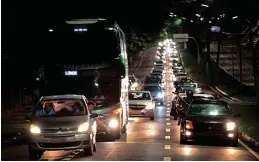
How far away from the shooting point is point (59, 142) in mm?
16453

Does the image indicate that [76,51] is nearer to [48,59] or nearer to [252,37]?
[48,59]

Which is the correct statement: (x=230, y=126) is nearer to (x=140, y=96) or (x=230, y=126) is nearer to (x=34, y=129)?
(x=34, y=129)

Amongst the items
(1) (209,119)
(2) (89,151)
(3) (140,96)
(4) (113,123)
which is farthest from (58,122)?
(3) (140,96)

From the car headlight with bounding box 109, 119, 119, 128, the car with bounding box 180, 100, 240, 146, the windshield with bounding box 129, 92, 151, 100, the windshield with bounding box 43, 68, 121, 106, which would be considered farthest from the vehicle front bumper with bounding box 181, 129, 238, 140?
the windshield with bounding box 129, 92, 151, 100

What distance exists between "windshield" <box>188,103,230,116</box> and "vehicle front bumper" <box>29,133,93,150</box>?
19.8 ft

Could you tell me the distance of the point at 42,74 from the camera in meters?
21.1

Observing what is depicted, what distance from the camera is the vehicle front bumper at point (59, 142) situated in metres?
16.4

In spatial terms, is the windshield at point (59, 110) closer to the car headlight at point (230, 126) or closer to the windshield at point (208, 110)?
the windshield at point (208, 110)

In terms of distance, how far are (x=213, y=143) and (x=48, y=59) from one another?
6.42 metres

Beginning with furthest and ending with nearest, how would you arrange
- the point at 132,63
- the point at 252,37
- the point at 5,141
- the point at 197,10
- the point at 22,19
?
the point at 197,10
the point at 132,63
the point at 252,37
the point at 22,19
the point at 5,141

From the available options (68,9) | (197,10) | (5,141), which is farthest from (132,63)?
(5,141)

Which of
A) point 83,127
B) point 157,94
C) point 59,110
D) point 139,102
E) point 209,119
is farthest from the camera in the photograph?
point 157,94

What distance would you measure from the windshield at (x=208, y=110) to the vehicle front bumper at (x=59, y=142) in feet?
19.8

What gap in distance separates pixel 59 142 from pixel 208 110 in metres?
7.22
